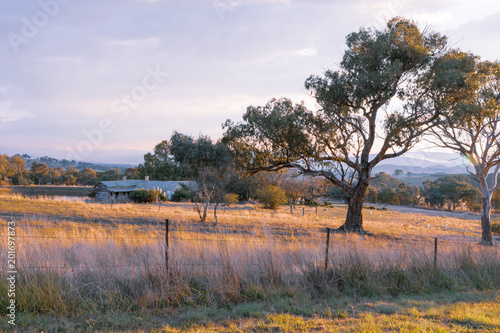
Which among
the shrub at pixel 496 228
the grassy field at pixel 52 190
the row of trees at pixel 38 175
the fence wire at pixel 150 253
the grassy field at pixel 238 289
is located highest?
the row of trees at pixel 38 175

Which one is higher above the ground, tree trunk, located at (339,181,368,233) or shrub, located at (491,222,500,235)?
tree trunk, located at (339,181,368,233)

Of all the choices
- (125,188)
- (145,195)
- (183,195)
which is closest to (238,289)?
(145,195)

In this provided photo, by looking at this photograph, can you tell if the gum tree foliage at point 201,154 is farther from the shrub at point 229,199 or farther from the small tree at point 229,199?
the small tree at point 229,199

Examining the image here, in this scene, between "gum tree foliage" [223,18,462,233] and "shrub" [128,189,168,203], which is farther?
"shrub" [128,189,168,203]

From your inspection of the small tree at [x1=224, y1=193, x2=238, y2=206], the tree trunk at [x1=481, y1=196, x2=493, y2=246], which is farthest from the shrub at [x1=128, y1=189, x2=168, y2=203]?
the tree trunk at [x1=481, y1=196, x2=493, y2=246]

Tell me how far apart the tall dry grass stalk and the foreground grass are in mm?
312

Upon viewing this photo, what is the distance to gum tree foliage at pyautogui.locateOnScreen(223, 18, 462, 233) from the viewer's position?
19312 millimetres

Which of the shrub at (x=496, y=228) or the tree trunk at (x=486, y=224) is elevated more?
the tree trunk at (x=486, y=224)

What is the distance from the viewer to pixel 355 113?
836 inches

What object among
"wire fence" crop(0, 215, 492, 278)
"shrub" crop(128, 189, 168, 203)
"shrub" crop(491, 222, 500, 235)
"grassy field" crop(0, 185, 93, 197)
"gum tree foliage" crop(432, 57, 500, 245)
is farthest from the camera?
"grassy field" crop(0, 185, 93, 197)

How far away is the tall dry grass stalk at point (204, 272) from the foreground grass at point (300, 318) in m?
0.31

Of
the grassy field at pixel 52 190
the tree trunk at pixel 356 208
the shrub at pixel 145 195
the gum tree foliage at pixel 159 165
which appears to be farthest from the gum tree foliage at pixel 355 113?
the gum tree foliage at pixel 159 165

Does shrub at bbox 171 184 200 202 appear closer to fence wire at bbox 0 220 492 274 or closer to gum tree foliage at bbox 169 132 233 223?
gum tree foliage at bbox 169 132 233 223

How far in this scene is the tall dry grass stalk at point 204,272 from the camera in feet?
18.6
